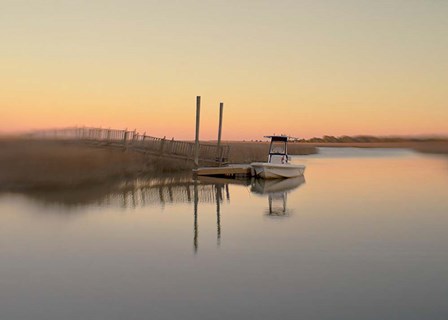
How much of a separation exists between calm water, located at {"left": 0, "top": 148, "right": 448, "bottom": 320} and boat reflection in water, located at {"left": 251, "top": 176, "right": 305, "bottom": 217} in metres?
0.21

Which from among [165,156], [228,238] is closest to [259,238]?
[228,238]

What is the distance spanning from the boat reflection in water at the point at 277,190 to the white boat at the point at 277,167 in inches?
12.6

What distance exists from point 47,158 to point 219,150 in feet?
45.3

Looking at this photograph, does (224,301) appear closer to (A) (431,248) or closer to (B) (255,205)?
(A) (431,248)

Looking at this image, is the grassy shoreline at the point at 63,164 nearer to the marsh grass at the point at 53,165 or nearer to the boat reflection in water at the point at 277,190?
the marsh grass at the point at 53,165

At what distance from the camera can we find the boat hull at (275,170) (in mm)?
29781

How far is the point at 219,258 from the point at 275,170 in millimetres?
19784

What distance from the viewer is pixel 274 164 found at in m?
29.7

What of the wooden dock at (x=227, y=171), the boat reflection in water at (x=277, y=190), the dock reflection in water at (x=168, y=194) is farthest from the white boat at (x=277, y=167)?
the wooden dock at (x=227, y=171)

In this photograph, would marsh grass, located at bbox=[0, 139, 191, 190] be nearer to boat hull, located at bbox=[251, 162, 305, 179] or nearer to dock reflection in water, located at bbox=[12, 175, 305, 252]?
dock reflection in water, located at bbox=[12, 175, 305, 252]

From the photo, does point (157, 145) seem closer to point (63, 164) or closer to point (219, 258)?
point (63, 164)

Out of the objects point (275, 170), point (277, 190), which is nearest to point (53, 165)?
point (277, 190)

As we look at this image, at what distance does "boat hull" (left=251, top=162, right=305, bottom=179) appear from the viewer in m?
29.8

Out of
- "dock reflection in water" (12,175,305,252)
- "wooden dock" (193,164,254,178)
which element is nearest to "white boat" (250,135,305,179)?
"dock reflection in water" (12,175,305,252)
